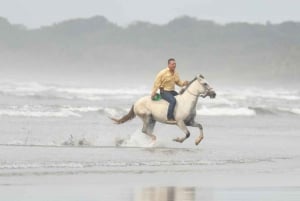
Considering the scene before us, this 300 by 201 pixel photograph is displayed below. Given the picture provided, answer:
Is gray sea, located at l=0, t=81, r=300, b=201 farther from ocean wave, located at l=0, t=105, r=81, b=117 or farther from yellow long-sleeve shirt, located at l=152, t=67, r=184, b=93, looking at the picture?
yellow long-sleeve shirt, located at l=152, t=67, r=184, b=93

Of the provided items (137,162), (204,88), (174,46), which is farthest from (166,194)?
(174,46)

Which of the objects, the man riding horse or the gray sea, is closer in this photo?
the gray sea

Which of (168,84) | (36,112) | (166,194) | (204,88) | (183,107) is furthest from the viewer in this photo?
(36,112)

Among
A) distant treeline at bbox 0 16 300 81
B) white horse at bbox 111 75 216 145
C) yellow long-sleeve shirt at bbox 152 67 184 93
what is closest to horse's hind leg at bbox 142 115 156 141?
white horse at bbox 111 75 216 145

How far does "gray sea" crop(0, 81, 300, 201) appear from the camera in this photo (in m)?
13.3

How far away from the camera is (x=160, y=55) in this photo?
390 ft

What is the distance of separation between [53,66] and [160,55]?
17.9 m

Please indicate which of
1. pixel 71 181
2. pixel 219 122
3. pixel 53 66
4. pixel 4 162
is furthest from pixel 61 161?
pixel 53 66

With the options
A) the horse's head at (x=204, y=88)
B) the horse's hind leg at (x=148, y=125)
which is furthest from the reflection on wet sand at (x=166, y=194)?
the horse's hind leg at (x=148, y=125)

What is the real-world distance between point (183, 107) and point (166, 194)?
6960mm

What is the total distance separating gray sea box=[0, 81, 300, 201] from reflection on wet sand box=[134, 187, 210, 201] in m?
0.01

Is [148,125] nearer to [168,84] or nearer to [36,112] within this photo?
[168,84]

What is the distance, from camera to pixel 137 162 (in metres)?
17.0

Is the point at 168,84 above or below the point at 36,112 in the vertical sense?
above
